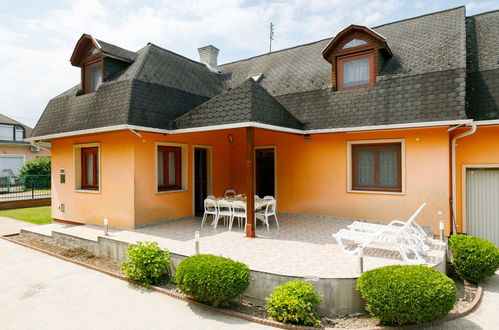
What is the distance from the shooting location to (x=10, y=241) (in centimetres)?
1041

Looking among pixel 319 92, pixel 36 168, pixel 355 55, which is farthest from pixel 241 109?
pixel 36 168

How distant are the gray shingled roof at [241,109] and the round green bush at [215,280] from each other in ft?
12.7

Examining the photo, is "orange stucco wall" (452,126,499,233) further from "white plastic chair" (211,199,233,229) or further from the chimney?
the chimney

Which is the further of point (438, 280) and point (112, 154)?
point (112, 154)

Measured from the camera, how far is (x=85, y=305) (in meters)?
5.77

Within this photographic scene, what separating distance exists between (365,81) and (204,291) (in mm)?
8565

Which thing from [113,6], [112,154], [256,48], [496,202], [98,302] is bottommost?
[98,302]

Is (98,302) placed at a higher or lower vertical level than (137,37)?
lower

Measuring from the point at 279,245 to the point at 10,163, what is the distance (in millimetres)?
33607

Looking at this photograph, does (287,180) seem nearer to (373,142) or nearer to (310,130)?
(310,130)

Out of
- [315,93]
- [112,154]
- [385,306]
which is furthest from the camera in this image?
[315,93]

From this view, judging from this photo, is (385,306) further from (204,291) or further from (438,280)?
(204,291)

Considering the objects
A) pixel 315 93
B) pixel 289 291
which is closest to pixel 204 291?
pixel 289 291

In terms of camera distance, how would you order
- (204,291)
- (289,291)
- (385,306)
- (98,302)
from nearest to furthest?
(385,306) < (289,291) < (204,291) < (98,302)
